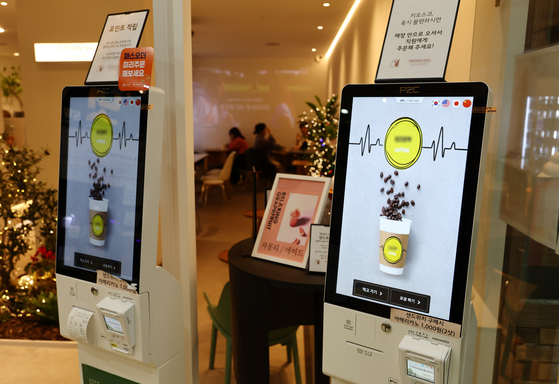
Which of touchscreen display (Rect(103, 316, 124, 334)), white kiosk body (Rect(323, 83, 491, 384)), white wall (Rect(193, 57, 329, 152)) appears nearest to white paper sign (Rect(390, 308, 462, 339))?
white kiosk body (Rect(323, 83, 491, 384))

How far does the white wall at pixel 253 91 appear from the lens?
11.0m

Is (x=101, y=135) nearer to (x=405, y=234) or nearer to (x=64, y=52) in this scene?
(x=405, y=234)

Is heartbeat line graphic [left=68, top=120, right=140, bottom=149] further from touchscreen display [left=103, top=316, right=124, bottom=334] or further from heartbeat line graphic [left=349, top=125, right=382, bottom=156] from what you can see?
heartbeat line graphic [left=349, top=125, right=382, bottom=156]

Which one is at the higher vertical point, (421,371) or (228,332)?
(421,371)

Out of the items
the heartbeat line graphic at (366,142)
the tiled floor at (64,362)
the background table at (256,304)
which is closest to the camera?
the heartbeat line graphic at (366,142)

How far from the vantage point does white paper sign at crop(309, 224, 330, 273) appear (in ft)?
5.33

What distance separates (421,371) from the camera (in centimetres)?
98

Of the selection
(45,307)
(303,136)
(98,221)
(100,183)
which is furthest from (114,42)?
(303,136)

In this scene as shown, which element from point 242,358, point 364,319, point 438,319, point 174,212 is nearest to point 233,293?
point 242,358

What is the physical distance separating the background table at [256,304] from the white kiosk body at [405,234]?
17.6 inches

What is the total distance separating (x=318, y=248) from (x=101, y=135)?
90 centimetres

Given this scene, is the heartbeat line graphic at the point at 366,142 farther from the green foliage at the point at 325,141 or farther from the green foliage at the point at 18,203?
the green foliage at the point at 325,141

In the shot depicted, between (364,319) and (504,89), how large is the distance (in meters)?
1.07

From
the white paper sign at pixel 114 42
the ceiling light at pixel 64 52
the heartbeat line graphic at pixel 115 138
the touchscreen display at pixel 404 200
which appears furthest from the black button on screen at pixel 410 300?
the ceiling light at pixel 64 52
